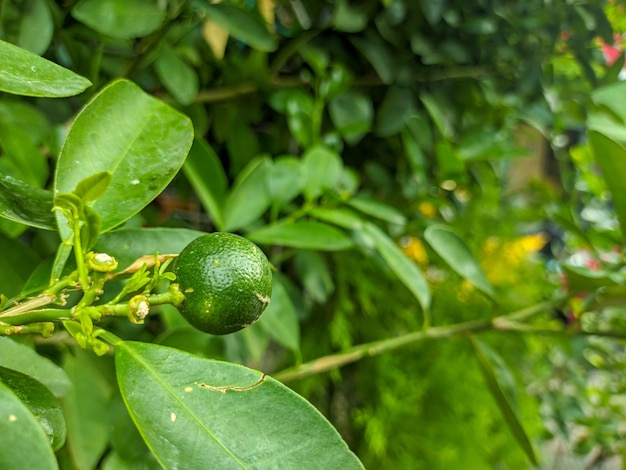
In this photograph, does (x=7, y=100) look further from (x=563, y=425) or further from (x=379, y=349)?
(x=563, y=425)

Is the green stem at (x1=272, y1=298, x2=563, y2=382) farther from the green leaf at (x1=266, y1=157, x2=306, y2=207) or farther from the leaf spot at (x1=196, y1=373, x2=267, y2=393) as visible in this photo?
the leaf spot at (x1=196, y1=373, x2=267, y2=393)

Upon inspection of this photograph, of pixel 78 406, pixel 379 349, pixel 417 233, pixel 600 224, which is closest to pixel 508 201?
pixel 600 224

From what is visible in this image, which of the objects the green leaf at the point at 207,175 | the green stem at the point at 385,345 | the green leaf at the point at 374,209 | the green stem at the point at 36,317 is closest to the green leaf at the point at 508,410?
the green stem at the point at 385,345

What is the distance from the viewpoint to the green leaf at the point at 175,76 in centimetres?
45

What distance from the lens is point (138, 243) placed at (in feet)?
0.98

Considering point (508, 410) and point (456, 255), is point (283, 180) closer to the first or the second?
point (456, 255)

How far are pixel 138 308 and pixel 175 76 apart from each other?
11.7 inches

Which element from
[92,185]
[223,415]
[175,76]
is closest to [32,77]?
[92,185]

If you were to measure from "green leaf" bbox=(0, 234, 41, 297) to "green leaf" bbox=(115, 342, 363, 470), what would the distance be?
0.17 metres

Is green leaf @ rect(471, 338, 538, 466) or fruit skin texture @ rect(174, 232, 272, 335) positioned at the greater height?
fruit skin texture @ rect(174, 232, 272, 335)

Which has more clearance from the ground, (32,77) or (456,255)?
(32,77)

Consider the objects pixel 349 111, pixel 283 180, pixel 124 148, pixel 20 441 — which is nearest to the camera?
pixel 20 441

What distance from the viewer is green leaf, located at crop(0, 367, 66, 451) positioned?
0.22 metres

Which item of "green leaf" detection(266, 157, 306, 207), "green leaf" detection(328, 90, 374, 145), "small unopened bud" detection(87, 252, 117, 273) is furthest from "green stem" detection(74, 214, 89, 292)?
"green leaf" detection(328, 90, 374, 145)
